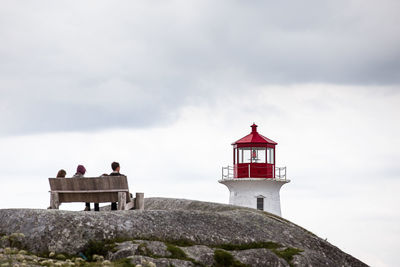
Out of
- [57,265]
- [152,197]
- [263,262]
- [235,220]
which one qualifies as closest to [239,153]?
[152,197]

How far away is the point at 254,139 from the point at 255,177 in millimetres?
2400

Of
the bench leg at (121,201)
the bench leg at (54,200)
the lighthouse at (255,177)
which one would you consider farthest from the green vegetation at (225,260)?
the lighthouse at (255,177)

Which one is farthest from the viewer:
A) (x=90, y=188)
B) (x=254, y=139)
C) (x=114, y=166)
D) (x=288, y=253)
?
(x=254, y=139)

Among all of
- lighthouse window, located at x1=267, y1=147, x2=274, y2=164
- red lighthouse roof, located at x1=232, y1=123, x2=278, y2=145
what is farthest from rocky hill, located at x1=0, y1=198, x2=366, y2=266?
lighthouse window, located at x1=267, y1=147, x2=274, y2=164

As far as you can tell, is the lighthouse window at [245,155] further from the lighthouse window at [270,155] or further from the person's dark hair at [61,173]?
the person's dark hair at [61,173]

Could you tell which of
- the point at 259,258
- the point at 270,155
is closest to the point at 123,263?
the point at 259,258

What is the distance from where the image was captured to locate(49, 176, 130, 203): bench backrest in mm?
20453

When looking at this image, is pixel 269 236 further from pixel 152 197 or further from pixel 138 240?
pixel 152 197

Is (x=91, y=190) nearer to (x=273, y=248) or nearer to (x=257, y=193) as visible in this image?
(x=273, y=248)

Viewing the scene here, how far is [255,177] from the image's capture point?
36.5m

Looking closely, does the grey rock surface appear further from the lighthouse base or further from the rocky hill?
the lighthouse base

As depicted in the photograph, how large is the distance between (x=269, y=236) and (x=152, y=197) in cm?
1302

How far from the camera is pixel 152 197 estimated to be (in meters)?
31.6

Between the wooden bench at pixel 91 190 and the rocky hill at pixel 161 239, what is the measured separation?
1992 millimetres
